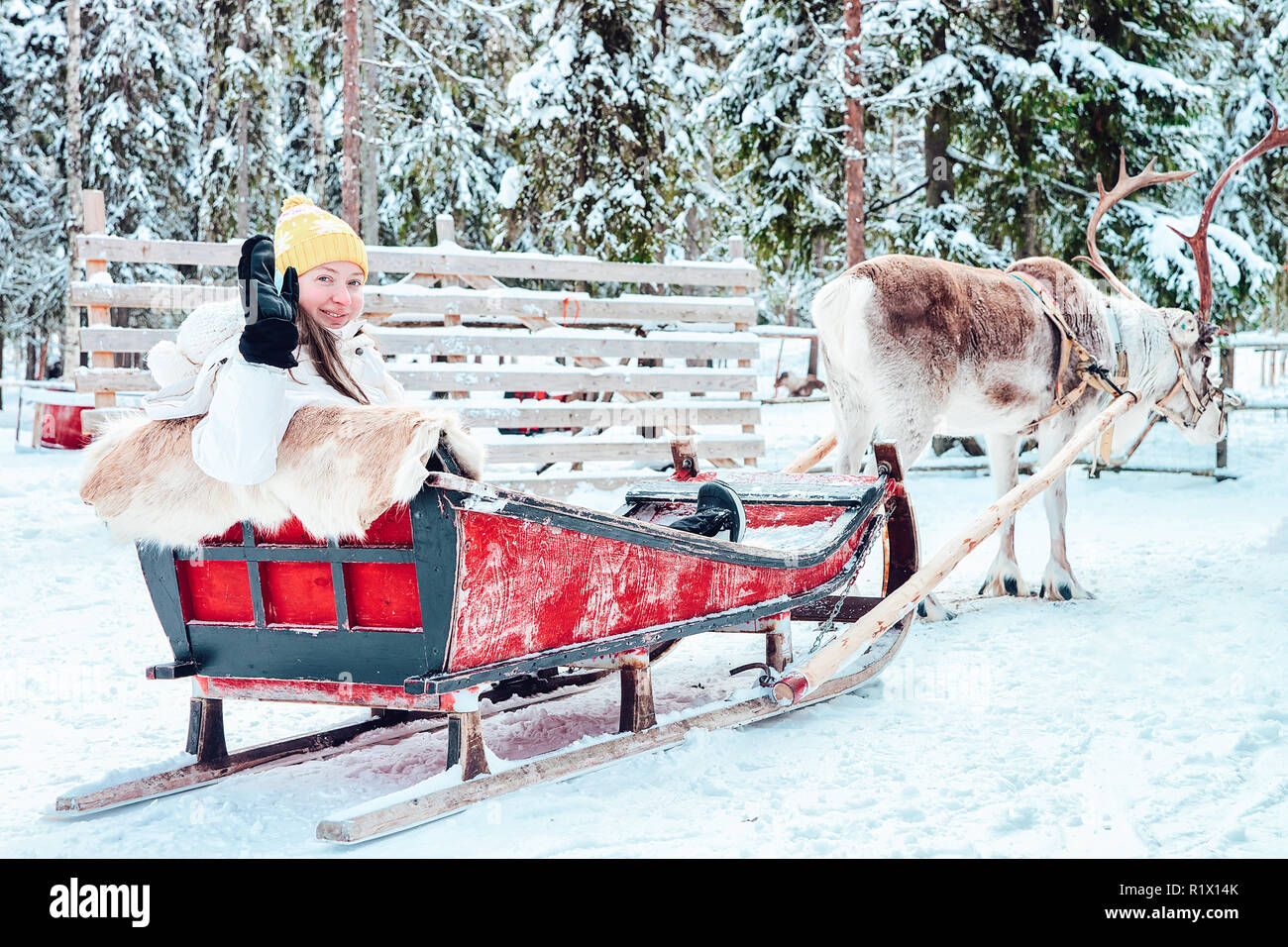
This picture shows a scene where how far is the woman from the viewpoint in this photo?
8.33 ft

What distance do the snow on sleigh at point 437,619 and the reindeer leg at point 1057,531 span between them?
10.0 ft

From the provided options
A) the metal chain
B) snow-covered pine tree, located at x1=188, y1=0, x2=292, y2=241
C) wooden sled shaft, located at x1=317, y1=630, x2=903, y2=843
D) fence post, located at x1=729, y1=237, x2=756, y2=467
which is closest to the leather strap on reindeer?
the metal chain

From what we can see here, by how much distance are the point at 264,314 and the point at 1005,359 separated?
4.51m

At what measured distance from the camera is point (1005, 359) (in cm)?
598

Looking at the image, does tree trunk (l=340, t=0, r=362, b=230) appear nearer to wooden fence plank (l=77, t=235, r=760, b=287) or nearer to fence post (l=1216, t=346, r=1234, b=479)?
wooden fence plank (l=77, t=235, r=760, b=287)

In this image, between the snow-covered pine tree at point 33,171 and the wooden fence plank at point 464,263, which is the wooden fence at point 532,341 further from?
the snow-covered pine tree at point 33,171

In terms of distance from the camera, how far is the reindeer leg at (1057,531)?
20.1 feet

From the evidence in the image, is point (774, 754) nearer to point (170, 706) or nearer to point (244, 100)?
point (170, 706)

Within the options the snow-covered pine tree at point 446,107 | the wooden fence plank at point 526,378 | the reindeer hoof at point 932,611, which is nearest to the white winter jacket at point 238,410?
the reindeer hoof at point 932,611

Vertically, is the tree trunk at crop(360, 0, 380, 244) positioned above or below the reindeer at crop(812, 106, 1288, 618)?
above

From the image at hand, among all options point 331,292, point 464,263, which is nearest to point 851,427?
point 331,292

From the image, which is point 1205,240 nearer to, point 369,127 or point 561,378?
point 561,378

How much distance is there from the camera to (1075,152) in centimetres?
Answer: 1216

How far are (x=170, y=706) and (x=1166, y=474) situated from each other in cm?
1054
